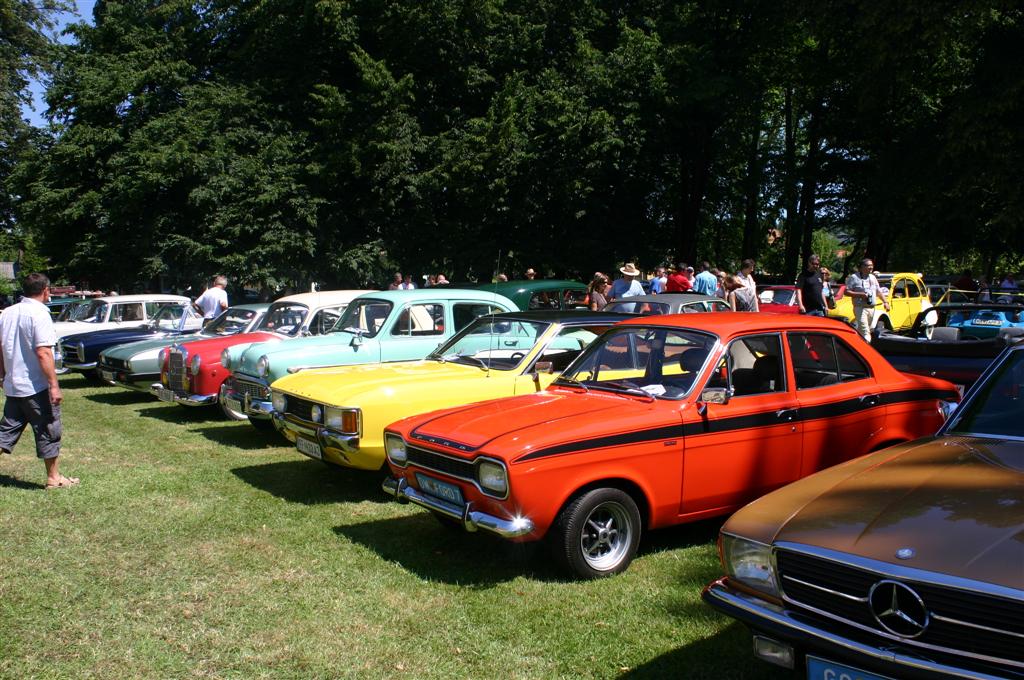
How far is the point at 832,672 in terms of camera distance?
3.12 m

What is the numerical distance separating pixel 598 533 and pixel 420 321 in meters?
5.22

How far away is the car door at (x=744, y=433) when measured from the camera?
5.37m

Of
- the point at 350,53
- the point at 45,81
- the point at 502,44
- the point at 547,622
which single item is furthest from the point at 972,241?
the point at 45,81

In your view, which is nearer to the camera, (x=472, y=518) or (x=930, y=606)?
(x=930, y=606)

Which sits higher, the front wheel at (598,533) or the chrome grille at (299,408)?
the chrome grille at (299,408)

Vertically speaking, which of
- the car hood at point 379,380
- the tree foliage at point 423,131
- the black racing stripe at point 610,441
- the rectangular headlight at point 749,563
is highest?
the tree foliage at point 423,131

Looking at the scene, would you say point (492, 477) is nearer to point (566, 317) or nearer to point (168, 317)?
point (566, 317)

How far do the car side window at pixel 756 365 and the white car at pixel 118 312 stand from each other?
45.3 ft

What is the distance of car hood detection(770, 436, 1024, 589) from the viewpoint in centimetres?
296

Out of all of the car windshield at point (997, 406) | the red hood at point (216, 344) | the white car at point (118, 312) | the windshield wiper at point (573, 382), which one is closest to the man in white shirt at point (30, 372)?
the red hood at point (216, 344)

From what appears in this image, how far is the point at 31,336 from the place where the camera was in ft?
23.4

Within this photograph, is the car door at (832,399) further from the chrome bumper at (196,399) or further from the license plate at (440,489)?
the chrome bumper at (196,399)

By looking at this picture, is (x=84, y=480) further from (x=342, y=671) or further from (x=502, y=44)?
(x=502, y=44)

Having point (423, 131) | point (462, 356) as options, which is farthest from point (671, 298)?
point (423, 131)
